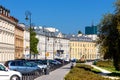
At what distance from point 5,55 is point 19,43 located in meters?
24.0

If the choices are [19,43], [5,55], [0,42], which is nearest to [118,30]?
Answer: [0,42]

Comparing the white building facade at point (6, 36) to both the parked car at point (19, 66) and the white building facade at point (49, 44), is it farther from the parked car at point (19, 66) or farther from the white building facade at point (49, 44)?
the white building facade at point (49, 44)

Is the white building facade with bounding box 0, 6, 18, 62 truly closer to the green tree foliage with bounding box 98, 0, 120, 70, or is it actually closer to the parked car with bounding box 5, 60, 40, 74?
the green tree foliage with bounding box 98, 0, 120, 70

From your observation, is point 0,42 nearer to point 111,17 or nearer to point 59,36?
point 111,17

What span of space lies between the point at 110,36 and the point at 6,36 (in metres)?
51.9

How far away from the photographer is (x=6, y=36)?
92.6 m

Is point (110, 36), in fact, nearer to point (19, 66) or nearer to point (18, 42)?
point (19, 66)

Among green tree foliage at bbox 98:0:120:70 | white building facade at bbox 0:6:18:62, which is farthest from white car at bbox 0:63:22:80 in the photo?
white building facade at bbox 0:6:18:62

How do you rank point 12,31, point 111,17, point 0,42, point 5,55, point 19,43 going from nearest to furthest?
point 111,17 → point 0,42 → point 5,55 → point 12,31 → point 19,43

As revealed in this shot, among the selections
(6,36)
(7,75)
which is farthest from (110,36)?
(6,36)

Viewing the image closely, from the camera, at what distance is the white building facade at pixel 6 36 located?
86.8m

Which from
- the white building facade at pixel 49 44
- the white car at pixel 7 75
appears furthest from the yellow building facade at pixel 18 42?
the white car at pixel 7 75

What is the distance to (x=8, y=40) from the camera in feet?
309

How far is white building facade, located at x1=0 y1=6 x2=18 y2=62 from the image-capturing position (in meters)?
86.8
